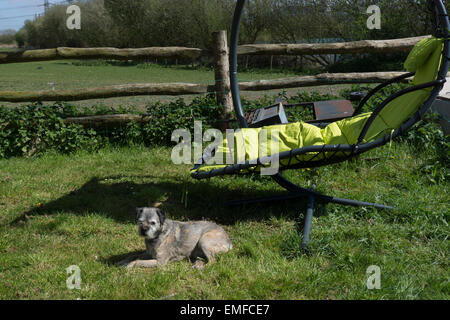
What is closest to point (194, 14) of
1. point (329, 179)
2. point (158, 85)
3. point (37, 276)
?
point (158, 85)

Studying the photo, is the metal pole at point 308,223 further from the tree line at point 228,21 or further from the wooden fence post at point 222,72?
the tree line at point 228,21

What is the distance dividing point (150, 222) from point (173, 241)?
39 cm

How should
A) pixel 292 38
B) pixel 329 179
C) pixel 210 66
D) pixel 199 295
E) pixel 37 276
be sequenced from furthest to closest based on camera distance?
pixel 292 38 → pixel 210 66 → pixel 329 179 → pixel 37 276 → pixel 199 295

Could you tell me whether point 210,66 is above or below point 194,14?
below

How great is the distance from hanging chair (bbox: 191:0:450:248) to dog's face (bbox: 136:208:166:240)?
2.45ft

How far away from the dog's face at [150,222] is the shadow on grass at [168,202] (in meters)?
1.02

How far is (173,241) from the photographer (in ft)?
12.1

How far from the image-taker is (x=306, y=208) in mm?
4320

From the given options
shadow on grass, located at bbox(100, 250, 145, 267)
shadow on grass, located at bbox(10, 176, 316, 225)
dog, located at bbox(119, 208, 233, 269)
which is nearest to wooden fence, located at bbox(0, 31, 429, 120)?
shadow on grass, located at bbox(10, 176, 316, 225)

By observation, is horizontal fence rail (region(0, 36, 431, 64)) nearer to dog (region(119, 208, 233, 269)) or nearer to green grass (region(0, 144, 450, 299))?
green grass (region(0, 144, 450, 299))

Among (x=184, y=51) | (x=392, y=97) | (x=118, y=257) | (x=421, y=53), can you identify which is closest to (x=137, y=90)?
(x=184, y=51)

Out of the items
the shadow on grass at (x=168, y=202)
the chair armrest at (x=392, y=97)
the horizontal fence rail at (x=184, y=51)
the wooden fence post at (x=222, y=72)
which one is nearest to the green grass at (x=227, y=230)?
the shadow on grass at (x=168, y=202)
